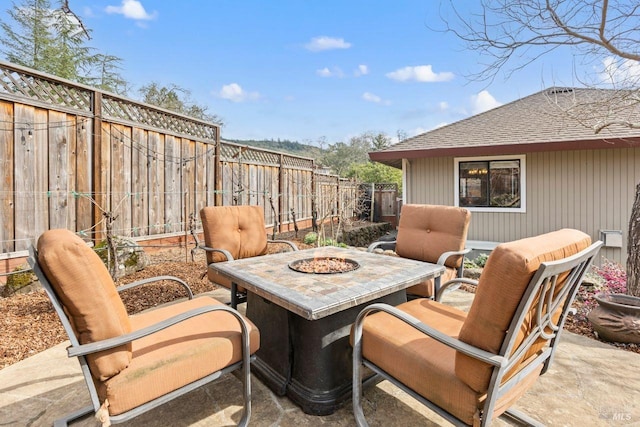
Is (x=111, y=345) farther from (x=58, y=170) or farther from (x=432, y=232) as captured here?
(x=58, y=170)

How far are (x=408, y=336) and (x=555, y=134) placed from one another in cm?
643

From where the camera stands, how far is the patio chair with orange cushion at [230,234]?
331 cm

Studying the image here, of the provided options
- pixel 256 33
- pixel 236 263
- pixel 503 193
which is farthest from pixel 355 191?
pixel 236 263

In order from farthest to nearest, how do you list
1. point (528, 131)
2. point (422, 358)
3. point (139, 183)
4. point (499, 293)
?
1. point (528, 131)
2. point (139, 183)
3. point (422, 358)
4. point (499, 293)

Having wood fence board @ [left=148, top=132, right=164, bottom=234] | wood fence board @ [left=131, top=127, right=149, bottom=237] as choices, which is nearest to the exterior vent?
wood fence board @ [left=148, top=132, right=164, bottom=234]

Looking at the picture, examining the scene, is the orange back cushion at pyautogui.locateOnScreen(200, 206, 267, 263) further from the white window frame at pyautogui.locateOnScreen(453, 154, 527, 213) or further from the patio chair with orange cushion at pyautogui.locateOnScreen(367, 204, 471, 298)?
the white window frame at pyautogui.locateOnScreen(453, 154, 527, 213)

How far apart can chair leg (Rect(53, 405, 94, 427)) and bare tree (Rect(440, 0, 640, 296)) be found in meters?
4.54

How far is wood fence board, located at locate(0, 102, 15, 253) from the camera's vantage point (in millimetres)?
3266

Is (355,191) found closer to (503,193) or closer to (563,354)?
(503,193)

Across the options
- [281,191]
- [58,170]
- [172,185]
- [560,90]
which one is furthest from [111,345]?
[560,90]

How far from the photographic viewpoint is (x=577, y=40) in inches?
147

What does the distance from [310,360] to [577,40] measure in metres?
4.68

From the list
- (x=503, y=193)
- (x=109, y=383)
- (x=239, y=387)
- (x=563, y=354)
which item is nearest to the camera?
(x=109, y=383)

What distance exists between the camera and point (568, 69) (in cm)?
409
